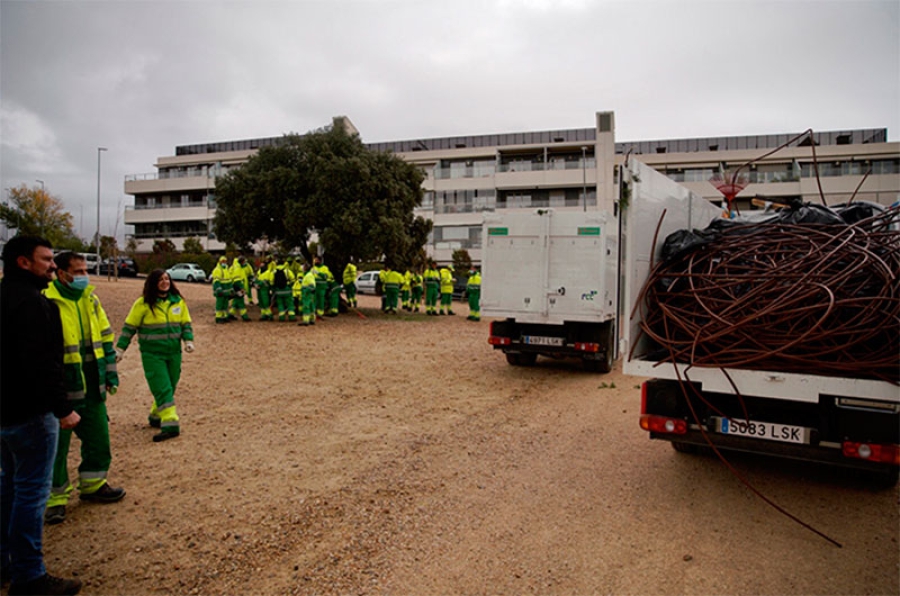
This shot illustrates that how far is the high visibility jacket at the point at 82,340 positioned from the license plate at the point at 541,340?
266 inches

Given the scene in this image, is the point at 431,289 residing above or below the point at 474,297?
above

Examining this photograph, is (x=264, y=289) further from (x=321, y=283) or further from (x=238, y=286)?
(x=321, y=283)

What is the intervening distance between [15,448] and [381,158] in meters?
16.9

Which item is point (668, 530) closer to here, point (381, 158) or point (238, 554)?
point (238, 554)

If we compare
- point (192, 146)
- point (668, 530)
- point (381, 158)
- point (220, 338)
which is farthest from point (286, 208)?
point (192, 146)

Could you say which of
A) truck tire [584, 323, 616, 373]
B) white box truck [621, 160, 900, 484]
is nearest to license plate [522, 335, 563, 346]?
truck tire [584, 323, 616, 373]

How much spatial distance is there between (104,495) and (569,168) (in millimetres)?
44591

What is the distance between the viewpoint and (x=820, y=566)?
3.40 metres

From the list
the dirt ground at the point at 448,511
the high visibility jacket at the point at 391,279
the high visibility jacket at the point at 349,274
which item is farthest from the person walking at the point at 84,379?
the high visibility jacket at the point at 391,279

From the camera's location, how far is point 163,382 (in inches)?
227

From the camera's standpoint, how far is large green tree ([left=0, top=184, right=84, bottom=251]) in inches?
1492

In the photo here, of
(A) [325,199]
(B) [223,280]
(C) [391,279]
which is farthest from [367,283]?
(B) [223,280]

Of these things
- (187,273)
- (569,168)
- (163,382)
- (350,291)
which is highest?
(569,168)

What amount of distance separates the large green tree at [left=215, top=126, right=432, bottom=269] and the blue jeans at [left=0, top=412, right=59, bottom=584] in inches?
547
